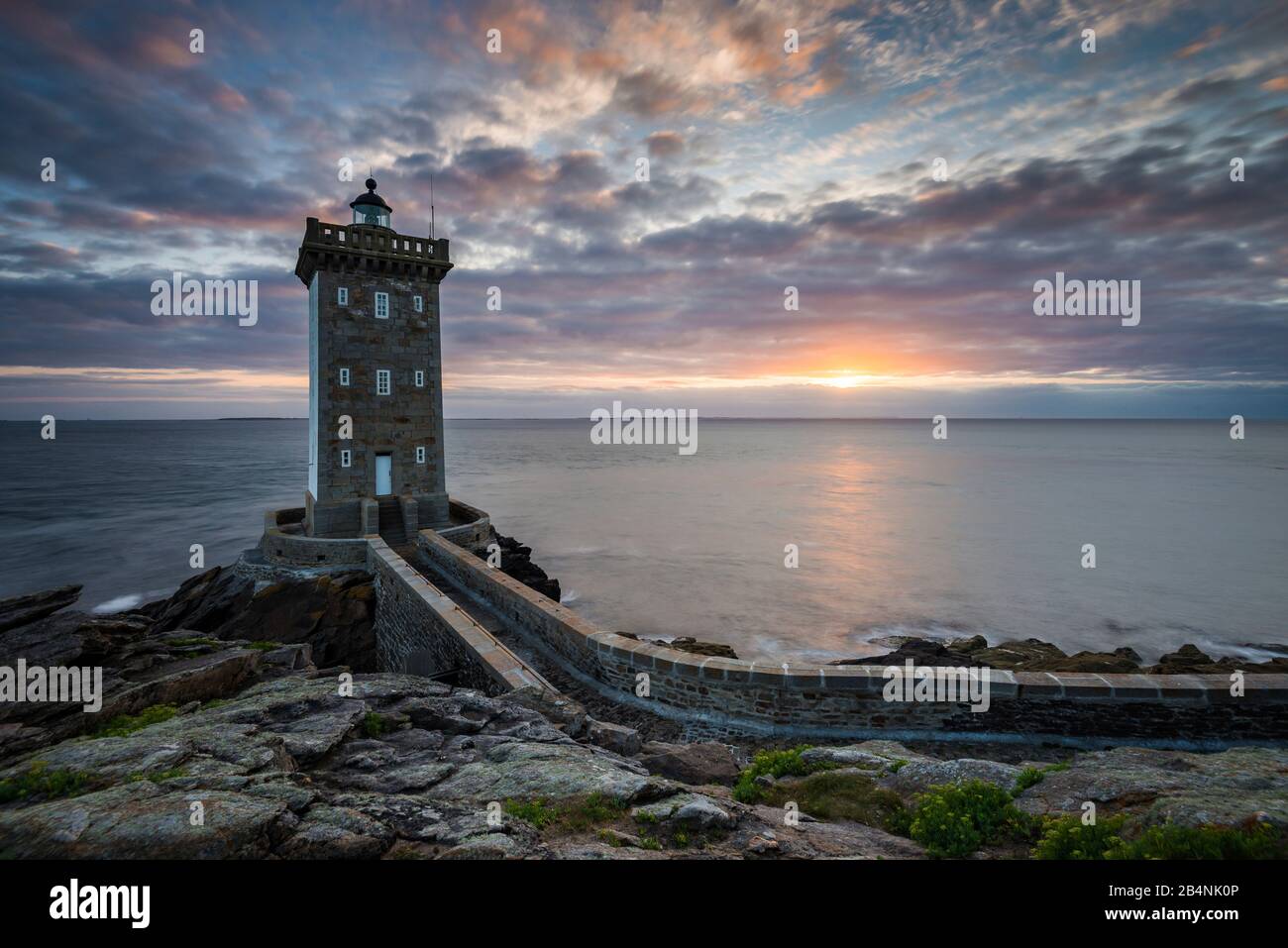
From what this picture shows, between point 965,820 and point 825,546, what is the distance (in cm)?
3070

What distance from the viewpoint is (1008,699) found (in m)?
7.79

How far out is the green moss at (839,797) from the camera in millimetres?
5410

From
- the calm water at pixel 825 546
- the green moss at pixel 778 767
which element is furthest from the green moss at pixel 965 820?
the calm water at pixel 825 546

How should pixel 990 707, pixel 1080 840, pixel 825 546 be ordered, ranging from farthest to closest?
pixel 825 546 → pixel 990 707 → pixel 1080 840

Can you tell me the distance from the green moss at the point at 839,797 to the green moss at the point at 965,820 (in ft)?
1.03

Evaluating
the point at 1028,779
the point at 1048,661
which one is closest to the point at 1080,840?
the point at 1028,779

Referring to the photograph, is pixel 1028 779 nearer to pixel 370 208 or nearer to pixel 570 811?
pixel 570 811

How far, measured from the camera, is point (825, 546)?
113 ft

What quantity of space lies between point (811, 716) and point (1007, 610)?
19.7 m

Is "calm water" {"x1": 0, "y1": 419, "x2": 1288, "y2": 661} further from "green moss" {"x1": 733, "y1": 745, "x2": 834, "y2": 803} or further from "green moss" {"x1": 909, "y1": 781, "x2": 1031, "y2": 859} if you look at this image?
"green moss" {"x1": 909, "y1": 781, "x2": 1031, "y2": 859}

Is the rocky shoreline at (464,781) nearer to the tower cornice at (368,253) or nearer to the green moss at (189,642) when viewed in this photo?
the green moss at (189,642)

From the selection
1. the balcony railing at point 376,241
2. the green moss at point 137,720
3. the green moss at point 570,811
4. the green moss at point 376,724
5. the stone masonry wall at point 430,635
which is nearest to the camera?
the green moss at point 570,811

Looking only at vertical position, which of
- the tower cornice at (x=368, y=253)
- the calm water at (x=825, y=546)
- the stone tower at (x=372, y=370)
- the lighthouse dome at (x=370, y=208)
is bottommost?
the calm water at (x=825, y=546)
